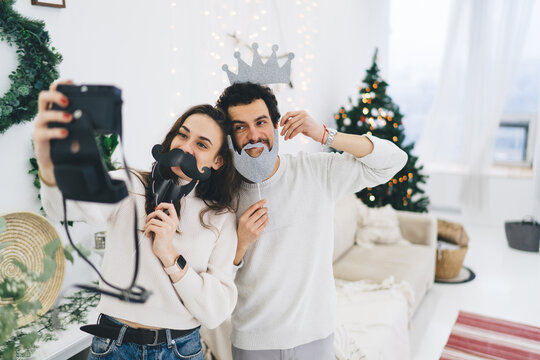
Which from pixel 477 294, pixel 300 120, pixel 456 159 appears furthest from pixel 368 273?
pixel 456 159

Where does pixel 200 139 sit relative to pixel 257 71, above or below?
below

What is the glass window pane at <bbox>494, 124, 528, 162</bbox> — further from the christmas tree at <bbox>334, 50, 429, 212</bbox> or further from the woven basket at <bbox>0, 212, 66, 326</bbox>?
the woven basket at <bbox>0, 212, 66, 326</bbox>

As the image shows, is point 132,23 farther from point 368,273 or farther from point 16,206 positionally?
point 368,273

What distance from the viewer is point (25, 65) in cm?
166

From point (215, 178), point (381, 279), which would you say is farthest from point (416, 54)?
point (215, 178)

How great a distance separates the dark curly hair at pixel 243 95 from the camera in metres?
1.20

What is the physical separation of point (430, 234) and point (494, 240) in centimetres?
165

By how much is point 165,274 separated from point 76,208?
0.84 feet

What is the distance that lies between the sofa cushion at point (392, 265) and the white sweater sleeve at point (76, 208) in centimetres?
200

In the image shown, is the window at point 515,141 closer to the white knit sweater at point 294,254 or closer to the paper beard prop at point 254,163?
the white knit sweater at point 294,254

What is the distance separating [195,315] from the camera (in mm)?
1060

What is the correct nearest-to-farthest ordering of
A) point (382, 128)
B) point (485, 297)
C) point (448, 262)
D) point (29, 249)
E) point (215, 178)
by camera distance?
point (215, 178)
point (29, 249)
point (485, 297)
point (448, 262)
point (382, 128)

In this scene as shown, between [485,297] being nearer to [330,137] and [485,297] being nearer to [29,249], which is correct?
[330,137]

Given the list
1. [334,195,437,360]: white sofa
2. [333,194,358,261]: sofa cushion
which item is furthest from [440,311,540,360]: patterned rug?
[333,194,358,261]: sofa cushion
